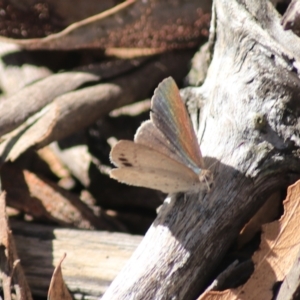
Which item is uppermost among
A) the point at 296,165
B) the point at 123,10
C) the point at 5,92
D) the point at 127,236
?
the point at 123,10

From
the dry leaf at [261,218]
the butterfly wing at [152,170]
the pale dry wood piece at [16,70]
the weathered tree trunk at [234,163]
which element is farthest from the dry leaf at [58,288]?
the pale dry wood piece at [16,70]

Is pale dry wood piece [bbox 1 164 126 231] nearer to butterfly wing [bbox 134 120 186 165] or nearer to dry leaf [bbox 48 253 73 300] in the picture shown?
dry leaf [bbox 48 253 73 300]

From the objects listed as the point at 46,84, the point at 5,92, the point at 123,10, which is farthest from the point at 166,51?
the point at 5,92

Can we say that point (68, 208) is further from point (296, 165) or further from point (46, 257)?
point (296, 165)

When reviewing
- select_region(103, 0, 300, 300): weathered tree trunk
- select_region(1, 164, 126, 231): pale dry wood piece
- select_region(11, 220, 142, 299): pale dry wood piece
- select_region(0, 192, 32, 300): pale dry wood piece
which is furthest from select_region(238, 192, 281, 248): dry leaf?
select_region(0, 192, 32, 300): pale dry wood piece

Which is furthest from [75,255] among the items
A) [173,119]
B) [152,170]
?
[173,119]
